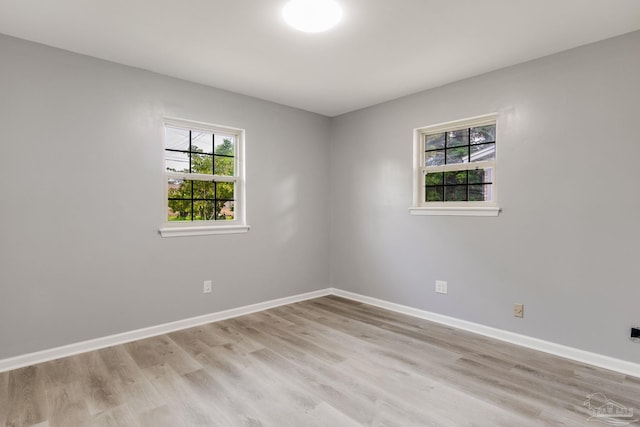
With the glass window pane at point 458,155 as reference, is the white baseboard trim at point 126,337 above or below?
below

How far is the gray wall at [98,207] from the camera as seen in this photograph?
101 inches

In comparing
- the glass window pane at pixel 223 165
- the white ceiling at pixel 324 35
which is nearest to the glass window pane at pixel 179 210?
the glass window pane at pixel 223 165

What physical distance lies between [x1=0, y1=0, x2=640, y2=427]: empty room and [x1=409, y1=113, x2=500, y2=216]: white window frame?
0.07 feet

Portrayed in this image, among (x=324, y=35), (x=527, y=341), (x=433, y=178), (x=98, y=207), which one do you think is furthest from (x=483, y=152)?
(x=98, y=207)

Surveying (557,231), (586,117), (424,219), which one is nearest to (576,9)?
(586,117)

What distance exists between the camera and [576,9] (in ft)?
7.11

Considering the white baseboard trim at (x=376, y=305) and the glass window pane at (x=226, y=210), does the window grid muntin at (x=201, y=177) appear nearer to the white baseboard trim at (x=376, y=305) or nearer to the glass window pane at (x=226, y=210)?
the glass window pane at (x=226, y=210)

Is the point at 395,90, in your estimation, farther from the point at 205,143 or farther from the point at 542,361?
the point at 542,361

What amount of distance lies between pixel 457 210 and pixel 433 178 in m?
0.50

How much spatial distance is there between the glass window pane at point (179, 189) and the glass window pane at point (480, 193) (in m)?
2.85

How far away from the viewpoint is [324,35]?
2514 millimetres

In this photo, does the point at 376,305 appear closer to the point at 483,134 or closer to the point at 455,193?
the point at 455,193

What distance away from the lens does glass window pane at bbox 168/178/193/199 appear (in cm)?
340

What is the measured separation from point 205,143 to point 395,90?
2098 mm
